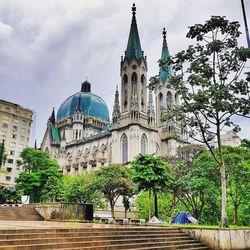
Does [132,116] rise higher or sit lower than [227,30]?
higher

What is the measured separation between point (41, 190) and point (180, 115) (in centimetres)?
2726

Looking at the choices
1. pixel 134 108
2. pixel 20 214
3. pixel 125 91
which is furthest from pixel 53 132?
pixel 20 214

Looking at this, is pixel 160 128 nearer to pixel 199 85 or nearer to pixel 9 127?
pixel 9 127

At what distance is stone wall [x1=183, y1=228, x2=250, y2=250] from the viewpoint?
14.2 meters

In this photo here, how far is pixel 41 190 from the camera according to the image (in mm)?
39125

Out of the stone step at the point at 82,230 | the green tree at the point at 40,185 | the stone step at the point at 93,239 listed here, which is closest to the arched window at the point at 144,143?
the green tree at the point at 40,185

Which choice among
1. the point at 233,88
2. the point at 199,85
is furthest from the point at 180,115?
the point at 233,88

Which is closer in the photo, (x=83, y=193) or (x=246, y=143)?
(x=246, y=143)

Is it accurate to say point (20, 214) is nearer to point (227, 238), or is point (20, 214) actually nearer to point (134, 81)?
point (227, 238)

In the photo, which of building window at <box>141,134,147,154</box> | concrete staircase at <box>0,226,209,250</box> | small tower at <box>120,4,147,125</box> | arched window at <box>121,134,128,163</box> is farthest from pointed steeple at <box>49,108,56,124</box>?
concrete staircase at <box>0,226,209,250</box>

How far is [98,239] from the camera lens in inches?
445

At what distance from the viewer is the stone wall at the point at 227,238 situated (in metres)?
14.2

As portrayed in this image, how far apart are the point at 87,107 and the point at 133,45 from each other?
27.0 meters

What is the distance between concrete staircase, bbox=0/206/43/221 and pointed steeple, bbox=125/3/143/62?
48.2 metres
